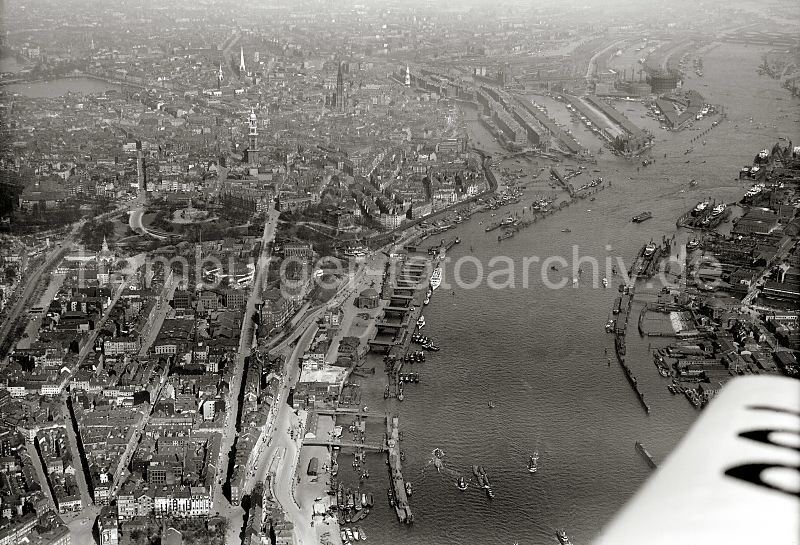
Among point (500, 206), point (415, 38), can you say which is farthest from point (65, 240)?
point (415, 38)

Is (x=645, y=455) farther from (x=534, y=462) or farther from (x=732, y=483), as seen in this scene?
(x=732, y=483)

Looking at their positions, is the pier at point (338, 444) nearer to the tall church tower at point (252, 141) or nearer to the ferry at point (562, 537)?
the ferry at point (562, 537)

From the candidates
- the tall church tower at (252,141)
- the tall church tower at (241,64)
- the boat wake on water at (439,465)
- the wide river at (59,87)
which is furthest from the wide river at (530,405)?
the tall church tower at (241,64)

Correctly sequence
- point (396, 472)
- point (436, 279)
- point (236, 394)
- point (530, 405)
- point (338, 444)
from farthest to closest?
point (436, 279)
point (236, 394)
point (530, 405)
point (338, 444)
point (396, 472)

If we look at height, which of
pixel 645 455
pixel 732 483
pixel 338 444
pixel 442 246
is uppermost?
pixel 732 483

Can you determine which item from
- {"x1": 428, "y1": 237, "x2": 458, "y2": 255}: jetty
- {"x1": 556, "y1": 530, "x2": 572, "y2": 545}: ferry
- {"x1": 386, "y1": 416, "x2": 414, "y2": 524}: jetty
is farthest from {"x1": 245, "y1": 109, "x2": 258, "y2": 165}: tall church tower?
{"x1": 556, "y1": 530, "x2": 572, "y2": 545}: ferry

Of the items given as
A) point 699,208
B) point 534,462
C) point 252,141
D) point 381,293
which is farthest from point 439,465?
point 252,141

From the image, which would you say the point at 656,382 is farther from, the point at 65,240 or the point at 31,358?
the point at 65,240
